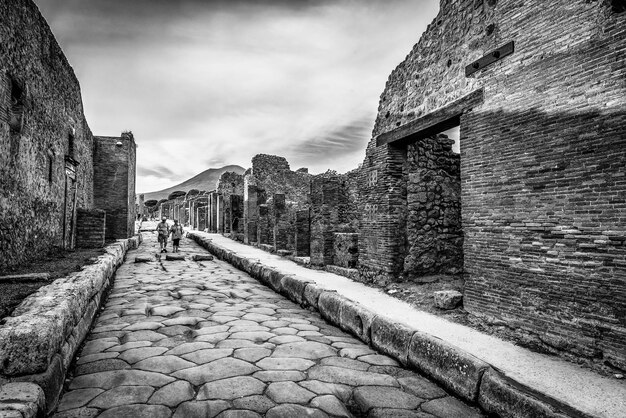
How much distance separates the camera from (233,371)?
10.1 feet

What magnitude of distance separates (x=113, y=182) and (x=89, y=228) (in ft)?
15.7

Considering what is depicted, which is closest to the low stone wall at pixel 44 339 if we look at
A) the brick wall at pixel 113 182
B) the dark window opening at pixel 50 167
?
the dark window opening at pixel 50 167

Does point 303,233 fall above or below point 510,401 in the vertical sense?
above

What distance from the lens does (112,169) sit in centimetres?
1452

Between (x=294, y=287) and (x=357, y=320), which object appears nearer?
(x=357, y=320)

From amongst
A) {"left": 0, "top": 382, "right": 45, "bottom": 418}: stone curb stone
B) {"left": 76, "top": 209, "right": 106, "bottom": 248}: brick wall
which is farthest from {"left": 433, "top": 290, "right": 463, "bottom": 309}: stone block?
{"left": 76, "top": 209, "right": 106, "bottom": 248}: brick wall

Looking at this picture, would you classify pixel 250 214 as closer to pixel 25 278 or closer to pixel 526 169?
pixel 25 278

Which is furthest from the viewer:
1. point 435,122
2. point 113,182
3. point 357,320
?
point 113,182

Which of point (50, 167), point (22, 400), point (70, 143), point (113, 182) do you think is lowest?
point (22, 400)

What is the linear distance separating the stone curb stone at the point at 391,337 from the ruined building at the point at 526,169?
1479 mm

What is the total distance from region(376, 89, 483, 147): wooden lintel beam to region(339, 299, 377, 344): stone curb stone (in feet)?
9.81

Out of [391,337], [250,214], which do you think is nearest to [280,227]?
[250,214]

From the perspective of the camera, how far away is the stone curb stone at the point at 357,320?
4.05 metres

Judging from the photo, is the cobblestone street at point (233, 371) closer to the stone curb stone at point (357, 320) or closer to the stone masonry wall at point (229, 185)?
the stone curb stone at point (357, 320)
